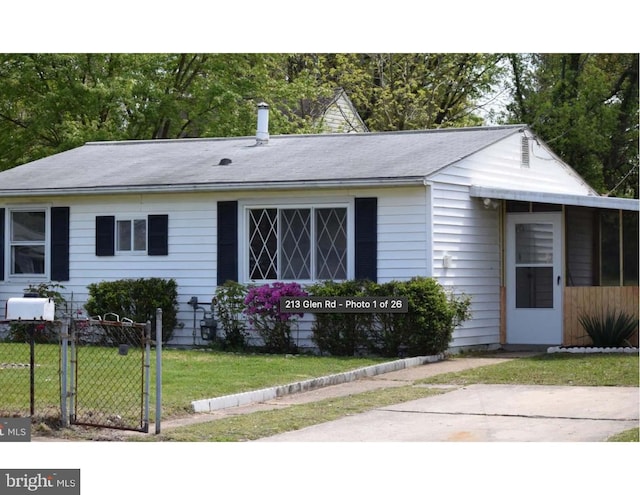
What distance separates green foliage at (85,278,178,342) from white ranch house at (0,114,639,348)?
23cm

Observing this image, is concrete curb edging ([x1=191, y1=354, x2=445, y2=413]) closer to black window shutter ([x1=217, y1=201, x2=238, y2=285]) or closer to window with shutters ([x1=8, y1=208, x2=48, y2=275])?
black window shutter ([x1=217, y1=201, x2=238, y2=285])

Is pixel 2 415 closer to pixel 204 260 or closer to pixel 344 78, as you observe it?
pixel 204 260

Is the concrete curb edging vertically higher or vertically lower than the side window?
lower

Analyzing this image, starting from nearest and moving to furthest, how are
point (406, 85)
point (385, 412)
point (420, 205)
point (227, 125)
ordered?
point (385, 412) → point (420, 205) → point (227, 125) → point (406, 85)

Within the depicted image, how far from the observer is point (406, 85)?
31.1 meters

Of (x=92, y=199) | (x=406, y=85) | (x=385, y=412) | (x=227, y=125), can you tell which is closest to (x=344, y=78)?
Answer: (x=406, y=85)

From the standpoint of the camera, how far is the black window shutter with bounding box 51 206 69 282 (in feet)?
62.6

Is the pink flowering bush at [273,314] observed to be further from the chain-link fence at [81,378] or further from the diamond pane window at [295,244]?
the chain-link fence at [81,378]

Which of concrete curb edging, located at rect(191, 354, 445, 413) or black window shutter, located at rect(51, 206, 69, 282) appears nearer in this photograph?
concrete curb edging, located at rect(191, 354, 445, 413)

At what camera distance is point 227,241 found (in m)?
17.8

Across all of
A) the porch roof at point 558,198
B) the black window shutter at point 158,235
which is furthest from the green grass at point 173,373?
the porch roof at point 558,198

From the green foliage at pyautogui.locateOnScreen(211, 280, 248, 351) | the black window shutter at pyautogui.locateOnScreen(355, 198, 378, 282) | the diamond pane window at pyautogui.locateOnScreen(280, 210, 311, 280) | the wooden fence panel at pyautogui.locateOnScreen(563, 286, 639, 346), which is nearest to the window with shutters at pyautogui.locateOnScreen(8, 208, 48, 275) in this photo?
the green foliage at pyautogui.locateOnScreen(211, 280, 248, 351)

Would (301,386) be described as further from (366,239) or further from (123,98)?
(123,98)

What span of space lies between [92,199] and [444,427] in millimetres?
9939
